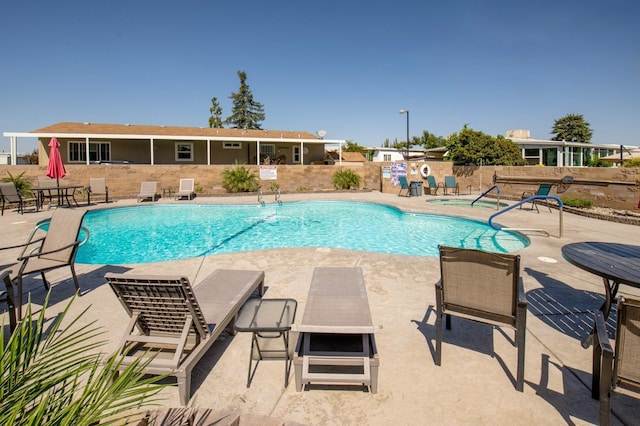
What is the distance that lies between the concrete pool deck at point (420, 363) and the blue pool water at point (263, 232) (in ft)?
10.9

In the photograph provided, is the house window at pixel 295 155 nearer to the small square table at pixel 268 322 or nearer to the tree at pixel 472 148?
the tree at pixel 472 148

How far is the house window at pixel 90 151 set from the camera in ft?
73.0

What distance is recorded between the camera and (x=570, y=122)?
62.7 m

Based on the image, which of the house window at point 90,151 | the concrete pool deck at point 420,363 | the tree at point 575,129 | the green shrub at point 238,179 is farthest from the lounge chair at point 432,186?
the tree at point 575,129

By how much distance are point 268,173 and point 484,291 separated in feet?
62.1

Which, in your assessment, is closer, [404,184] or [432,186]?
[404,184]

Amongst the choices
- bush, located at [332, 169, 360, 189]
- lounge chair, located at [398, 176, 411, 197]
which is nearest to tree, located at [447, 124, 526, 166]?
bush, located at [332, 169, 360, 189]

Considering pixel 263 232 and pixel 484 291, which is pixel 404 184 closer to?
pixel 263 232

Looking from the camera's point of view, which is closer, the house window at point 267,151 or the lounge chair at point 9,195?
the lounge chair at point 9,195

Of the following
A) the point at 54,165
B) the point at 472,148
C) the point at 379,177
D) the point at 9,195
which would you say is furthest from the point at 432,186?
the point at 9,195

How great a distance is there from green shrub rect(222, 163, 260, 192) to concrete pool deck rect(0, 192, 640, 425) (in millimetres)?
14168

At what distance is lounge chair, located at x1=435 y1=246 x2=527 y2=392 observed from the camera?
8.77 feet

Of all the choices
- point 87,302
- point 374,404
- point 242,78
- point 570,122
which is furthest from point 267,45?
point 570,122

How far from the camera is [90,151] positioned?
22.7 metres
